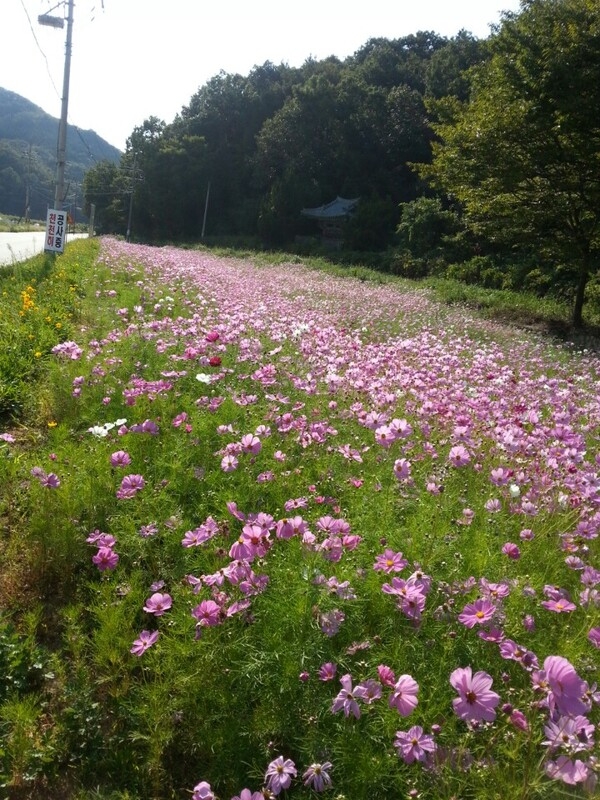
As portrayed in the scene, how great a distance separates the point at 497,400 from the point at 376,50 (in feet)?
184

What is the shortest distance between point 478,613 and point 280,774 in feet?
2.18

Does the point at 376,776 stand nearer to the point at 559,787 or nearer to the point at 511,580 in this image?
the point at 559,787

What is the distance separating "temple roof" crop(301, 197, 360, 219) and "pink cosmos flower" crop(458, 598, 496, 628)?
38916mm

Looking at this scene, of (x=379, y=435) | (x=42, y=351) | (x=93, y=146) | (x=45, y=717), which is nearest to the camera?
(x=45, y=717)

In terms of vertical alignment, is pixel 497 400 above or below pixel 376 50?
below

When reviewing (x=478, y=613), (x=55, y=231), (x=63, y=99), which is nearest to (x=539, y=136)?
(x=55, y=231)

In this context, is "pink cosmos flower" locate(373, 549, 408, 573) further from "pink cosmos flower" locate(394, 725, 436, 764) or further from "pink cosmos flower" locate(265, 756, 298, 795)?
"pink cosmos flower" locate(265, 756, 298, 795)

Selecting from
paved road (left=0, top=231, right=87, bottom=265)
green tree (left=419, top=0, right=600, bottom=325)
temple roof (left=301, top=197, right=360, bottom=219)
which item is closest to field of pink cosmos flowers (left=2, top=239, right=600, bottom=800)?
green tree (left=419, top=0, right=600, bottom=325)

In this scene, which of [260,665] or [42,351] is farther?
[42,351]

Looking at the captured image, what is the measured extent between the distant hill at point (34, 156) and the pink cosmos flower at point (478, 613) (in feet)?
189

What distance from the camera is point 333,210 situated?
3981cm

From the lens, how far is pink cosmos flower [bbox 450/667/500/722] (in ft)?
4.24

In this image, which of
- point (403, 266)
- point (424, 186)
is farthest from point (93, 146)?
point (403, 266)

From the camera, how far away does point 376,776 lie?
1.48 meters
